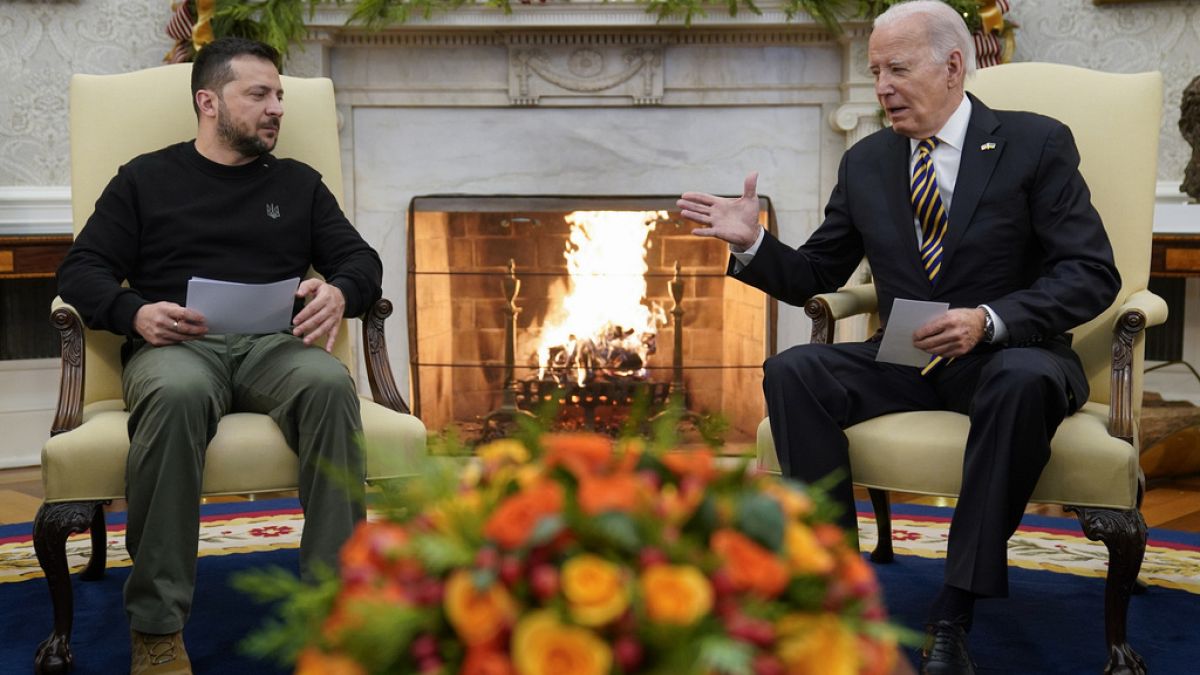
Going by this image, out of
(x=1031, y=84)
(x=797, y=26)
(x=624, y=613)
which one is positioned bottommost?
(x=624, y=613)

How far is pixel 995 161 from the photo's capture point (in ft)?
7.28

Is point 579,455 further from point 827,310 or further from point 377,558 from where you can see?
point 827,310

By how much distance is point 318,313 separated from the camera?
87.9 inches

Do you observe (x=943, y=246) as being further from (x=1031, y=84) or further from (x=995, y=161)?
(x=1031, y=84)

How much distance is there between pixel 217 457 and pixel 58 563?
304 millimetres

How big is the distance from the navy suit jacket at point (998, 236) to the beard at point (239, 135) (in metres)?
0.97

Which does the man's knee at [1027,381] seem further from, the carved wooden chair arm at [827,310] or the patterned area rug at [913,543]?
the patterned area rug at [913,543]

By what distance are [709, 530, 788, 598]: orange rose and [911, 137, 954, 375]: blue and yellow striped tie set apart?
1.53 meters

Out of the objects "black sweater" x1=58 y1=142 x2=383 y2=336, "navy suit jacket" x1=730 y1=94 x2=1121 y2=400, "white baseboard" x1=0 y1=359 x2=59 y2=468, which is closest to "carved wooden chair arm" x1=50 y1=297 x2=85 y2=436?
"black sweater" x1=58 y1=142 x2=383 y2=336

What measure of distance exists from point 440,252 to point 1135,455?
263 centimetres

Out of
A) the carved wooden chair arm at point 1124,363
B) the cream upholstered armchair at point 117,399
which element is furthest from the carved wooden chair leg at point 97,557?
the carved wooden chair arm at point 1124,363

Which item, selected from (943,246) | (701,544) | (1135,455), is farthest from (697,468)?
(943,246)

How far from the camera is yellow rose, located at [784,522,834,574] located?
83 centimetres

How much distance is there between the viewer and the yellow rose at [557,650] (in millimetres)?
730
